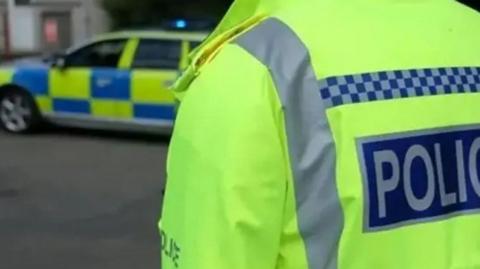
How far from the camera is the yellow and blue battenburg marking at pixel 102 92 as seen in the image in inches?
420

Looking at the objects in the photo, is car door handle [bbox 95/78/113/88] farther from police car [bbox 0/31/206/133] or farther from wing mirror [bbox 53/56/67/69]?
wing mirror [bbox 53/56/67/69]

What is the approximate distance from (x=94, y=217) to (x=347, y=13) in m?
6.27

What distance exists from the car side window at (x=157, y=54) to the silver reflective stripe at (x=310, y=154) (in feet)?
30.7

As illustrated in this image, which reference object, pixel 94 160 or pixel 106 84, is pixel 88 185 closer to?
pixel 94 160

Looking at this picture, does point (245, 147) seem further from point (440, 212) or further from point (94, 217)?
point (94, 217)

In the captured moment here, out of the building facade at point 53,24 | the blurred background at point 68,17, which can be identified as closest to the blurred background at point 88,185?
the blurred background at point 68,17

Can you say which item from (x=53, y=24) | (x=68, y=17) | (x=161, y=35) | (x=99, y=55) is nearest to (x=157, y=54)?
(x=161, y=35)

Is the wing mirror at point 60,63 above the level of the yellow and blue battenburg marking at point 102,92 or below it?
above

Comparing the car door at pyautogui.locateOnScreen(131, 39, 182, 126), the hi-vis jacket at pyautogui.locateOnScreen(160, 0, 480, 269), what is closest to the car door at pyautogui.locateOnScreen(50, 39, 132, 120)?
the car door at pyautogui.locateOnScreen(131, 39, 182, 126)

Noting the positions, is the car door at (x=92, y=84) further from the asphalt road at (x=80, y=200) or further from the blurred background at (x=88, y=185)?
the asphalt road at (x=80, y=200)

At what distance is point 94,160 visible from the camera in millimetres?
9969

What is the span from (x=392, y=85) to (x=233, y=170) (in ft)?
0.85

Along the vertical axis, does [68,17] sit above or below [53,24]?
above

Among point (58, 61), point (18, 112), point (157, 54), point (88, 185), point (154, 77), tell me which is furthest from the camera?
point (18, 112)
